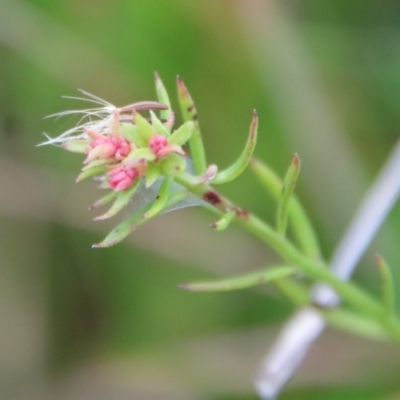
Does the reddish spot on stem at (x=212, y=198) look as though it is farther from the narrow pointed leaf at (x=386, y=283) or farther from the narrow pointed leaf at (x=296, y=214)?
the narrow pointed leaf at (x=386, y=283)

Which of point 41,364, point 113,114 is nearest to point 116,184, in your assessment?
point 113,114

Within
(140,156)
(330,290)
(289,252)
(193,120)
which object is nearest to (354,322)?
(330,290)

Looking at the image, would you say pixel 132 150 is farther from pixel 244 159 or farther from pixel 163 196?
pixel 244 159

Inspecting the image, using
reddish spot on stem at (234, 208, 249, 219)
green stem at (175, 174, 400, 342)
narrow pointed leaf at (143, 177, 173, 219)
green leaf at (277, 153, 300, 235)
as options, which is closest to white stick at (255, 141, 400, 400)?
green stem at (175, 174, 400, 342)

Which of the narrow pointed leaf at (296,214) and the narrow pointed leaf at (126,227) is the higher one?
the narrow pointed leaf at (296,214)

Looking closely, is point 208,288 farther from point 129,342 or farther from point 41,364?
point 41,364

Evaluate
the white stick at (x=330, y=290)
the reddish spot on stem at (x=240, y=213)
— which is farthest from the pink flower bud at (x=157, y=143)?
the white stick at (x=330, y=290)
